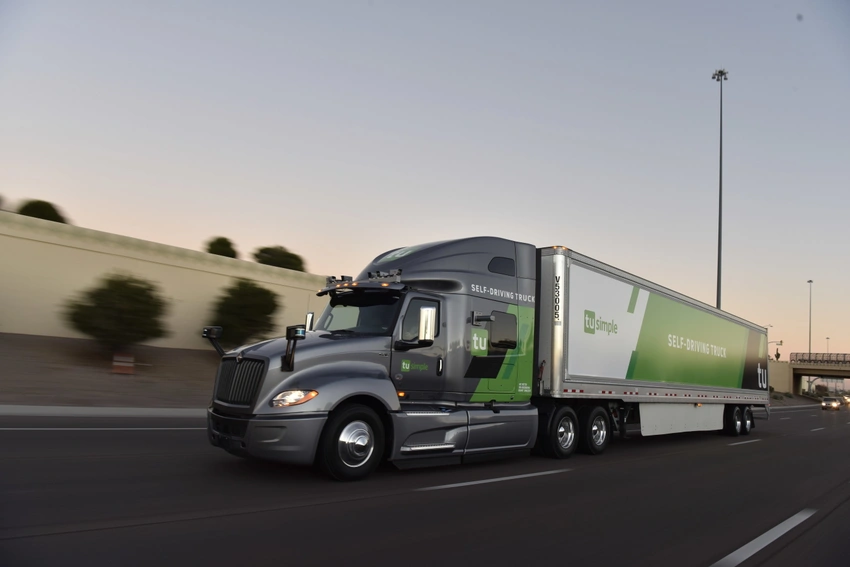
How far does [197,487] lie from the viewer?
7.11 metres

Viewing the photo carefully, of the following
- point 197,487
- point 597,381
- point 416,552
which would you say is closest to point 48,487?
point 197,487

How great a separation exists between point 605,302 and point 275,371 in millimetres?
7315

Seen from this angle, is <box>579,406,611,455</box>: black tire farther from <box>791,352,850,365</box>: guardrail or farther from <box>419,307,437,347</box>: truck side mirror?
<box>791,352,850,365</box>: guardrail

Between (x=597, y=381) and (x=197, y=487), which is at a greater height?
(x=597, y=381)

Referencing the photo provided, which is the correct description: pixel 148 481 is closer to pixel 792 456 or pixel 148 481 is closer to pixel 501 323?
pixel 501 323

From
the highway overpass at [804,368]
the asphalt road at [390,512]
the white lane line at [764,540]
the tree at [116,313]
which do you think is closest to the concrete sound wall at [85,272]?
the tree at [116,313]

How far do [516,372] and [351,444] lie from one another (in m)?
3.67

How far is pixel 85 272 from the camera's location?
25500mm

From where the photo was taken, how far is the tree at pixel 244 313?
27.1 metres

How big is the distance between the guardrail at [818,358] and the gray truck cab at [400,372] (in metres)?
90.4

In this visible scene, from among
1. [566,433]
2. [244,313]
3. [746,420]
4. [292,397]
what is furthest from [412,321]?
[244,313]

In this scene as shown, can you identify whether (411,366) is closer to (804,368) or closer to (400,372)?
(400,372)

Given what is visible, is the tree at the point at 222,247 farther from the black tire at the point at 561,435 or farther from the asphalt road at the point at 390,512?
the black tire at the point at 561,435

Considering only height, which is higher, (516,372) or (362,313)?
(362,313)
